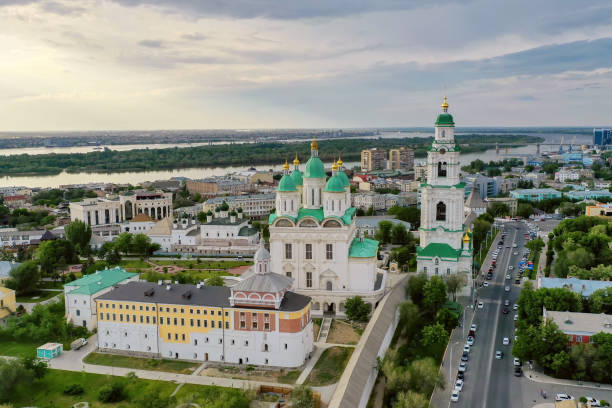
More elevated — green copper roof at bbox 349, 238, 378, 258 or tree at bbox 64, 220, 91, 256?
green copper roof at bbox 349, 238, 378, 258

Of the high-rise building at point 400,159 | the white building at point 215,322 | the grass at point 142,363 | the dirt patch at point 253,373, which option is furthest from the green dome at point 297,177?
the high-rise building at point 400,159

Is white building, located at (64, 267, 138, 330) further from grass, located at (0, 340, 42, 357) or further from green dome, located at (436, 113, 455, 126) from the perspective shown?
green dome, located at (436, 113, 455, 126)

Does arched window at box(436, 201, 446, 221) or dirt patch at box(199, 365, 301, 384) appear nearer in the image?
dirt patch at box(199, 365, 301, 384)

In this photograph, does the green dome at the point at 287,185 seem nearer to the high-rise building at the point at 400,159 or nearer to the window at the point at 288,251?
the window at the point at 288,251

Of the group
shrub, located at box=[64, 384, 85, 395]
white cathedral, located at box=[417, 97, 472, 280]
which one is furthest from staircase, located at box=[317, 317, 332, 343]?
shrub, located at box=[64, 384, 85, 395]

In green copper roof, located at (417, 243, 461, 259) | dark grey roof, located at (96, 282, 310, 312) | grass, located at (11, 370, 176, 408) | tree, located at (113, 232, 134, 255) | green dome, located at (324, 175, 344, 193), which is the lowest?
grass, located at (11, 370, 176, 408)

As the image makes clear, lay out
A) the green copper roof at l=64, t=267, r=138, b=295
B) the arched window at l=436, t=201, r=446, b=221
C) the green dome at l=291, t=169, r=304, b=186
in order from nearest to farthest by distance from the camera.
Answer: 1. the green copper roof at l=64, t=267, r=138, b=295
2. the green dome at l=291, t=169, r=304, b=186
3. the arched window at l=436, t=201, r=446, b=221

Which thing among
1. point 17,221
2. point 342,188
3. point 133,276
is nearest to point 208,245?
point 133,276
